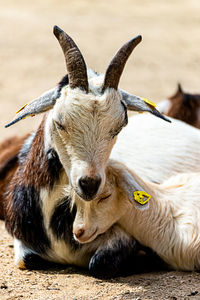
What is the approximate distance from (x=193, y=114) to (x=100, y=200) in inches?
165

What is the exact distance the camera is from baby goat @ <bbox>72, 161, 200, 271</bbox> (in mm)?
4703

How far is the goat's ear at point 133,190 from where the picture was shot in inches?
183

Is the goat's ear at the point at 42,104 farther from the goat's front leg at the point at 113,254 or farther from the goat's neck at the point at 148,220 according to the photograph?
the goat's front leg at the point at 113,254

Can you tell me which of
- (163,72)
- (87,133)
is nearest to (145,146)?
(87,133)

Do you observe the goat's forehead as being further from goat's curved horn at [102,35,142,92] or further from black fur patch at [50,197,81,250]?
black fur patch at [50,197,81,250]

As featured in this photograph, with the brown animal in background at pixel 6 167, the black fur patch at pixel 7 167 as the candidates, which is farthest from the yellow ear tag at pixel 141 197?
the black fur patch at pixel 7 167

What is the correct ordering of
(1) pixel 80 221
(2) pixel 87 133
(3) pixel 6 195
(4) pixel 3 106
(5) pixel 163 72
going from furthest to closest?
(5) pixel 163 72
(4) pixel 3 106
(3) pixel 6 195
(1) pixel 80 221
(2) pixel 87 133

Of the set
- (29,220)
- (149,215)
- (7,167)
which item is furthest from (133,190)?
(7,167)

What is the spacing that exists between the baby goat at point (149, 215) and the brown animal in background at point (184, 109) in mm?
3324

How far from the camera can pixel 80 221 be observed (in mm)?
4668

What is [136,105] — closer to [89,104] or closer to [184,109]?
[89,104]

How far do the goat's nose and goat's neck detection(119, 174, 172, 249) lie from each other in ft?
2.80

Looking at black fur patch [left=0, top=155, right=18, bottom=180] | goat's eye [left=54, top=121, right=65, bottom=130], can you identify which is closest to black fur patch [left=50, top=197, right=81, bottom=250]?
goat's eye [left=54, top=121, right=65, bottom=130]

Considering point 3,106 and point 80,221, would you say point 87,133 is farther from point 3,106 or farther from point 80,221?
point 3,106
